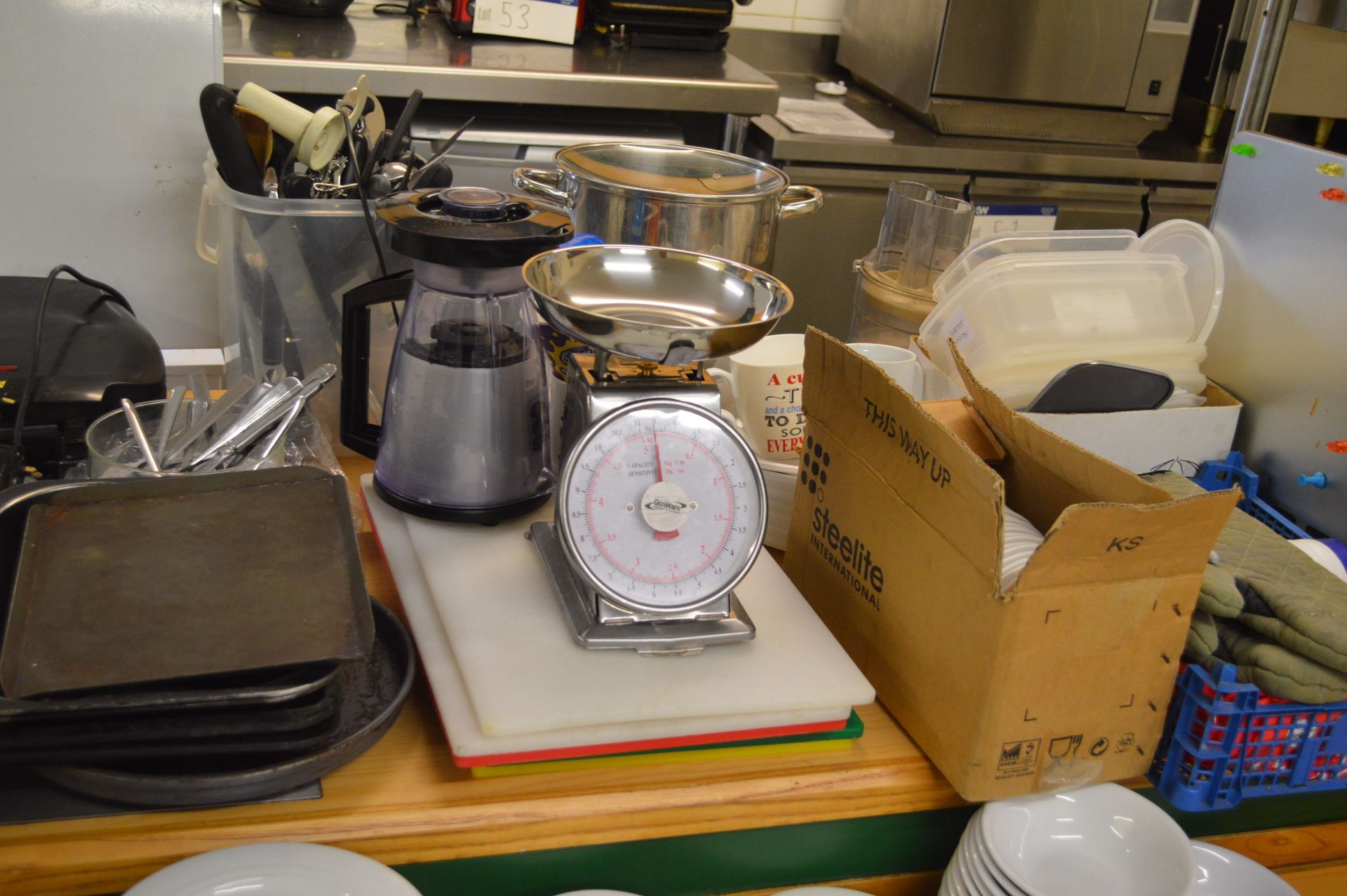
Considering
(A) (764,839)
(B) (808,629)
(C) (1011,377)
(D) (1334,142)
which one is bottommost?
(A) (764,839)

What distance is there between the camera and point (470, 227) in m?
0.82

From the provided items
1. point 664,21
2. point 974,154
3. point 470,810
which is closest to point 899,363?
point 470,810

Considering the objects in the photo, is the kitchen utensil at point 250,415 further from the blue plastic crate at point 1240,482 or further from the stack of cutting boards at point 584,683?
the blue plastic crate at point 1240,482

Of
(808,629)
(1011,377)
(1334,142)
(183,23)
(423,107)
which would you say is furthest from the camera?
(1334,142)

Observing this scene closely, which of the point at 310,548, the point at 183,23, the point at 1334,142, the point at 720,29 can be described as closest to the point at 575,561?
the point at 310,548

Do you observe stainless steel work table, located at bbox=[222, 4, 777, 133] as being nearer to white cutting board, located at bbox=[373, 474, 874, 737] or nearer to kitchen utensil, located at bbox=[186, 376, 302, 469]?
kitchen utensil, located at bbox=[186, 376, 302, 469]

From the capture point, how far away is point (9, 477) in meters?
0.85

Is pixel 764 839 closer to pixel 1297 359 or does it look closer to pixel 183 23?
pixel 1297 359

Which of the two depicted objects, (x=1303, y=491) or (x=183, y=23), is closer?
(x=1303, y=491)

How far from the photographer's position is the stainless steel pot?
1080 millimetres

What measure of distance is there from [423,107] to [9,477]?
170 centimetres

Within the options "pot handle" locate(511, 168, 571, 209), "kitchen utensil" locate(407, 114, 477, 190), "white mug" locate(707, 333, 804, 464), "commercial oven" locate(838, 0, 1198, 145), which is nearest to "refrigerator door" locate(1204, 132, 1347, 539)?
"white mug" locate(707, 333, 804, 464)

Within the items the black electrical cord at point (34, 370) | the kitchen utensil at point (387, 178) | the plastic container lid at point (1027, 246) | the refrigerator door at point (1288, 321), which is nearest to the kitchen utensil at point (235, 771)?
the black electrical cord at point (34, 370)

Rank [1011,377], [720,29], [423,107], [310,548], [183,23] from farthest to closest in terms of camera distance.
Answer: [720,29] < [423,107] < [183,23] < [1011,377] < [310,548]
